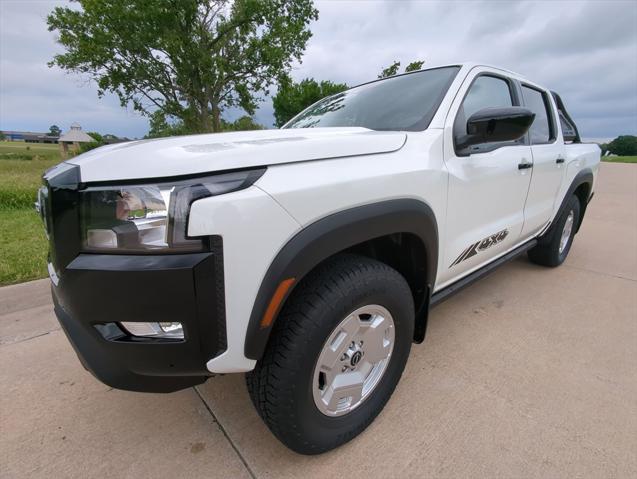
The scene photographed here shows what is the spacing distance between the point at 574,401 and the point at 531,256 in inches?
91.2

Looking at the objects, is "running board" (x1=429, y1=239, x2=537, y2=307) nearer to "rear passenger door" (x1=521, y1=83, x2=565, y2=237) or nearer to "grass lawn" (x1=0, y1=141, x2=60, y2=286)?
"rear passenger door" (x1=521, y1=83, x2=565, y2=237)

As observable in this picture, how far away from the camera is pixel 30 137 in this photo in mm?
78625

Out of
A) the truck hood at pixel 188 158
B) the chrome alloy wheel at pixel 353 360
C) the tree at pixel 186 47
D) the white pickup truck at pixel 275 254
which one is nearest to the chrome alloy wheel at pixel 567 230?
the white pickup truck at pixel 275 254

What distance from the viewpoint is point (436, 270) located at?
1816 mm

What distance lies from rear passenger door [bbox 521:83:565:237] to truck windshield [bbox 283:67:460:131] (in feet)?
3.31

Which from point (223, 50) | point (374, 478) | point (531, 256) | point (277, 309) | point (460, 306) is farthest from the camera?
point (223, 50)

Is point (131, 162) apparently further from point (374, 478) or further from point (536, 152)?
point (536, 152)

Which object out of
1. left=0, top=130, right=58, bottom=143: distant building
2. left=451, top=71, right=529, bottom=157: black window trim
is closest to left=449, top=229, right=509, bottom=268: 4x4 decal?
left=451, top=71, right=529, bottom=157: black window trim

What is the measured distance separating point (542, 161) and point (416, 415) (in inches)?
82.7

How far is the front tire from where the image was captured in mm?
1270

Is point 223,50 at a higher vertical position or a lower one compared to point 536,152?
higher

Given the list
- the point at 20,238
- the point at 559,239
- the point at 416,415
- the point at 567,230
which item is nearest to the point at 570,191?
the point at 559,239

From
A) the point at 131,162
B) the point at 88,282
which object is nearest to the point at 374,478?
the point at 88,282

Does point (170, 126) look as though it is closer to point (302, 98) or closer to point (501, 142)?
point (302, 98)
